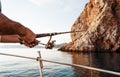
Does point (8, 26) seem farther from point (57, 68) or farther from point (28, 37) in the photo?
point (57, 68)

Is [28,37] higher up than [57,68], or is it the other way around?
[28,37]

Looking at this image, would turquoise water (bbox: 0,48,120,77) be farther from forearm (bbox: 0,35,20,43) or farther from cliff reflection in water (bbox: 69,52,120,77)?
forearm (bbox: 0,35,20,43)

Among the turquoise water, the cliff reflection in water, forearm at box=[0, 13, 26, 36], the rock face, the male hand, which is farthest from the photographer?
the rock face

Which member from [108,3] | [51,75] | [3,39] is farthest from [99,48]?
[3,39]

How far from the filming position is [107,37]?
75.6 m

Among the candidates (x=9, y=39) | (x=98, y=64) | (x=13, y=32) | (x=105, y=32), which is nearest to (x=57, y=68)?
(x=98, y=64)

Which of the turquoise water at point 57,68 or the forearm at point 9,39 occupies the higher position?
the forearm at point 9,39

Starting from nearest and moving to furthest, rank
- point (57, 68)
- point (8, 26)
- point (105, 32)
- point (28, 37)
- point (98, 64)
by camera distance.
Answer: point (8, 26) → point (28, 37) → point (57, 68) → point (98, 64) → point (105, 32)

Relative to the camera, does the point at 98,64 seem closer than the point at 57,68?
No

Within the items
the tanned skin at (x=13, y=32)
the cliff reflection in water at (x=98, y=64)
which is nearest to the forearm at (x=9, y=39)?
the tanned skin at (x=13, y=32)

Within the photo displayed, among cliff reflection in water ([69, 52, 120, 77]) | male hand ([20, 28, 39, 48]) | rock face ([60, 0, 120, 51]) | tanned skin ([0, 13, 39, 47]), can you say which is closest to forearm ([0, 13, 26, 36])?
tanned skin ([0, 13, 39, 47])

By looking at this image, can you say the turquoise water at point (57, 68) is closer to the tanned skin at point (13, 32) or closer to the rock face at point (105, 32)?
the tanned skin at point (13, 32)

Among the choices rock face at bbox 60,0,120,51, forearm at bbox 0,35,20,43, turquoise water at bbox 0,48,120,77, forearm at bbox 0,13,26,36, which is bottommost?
turquoise water at bbox 0,48,120,77

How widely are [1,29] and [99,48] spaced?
75.9 metres
